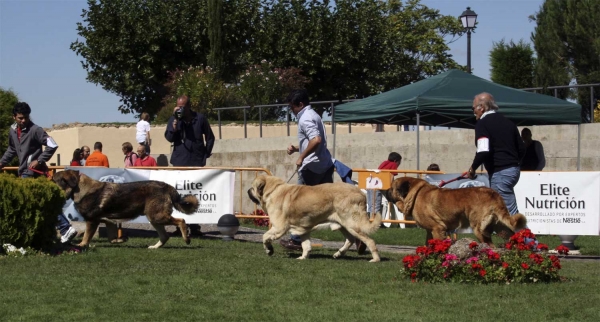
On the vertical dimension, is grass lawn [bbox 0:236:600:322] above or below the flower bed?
below

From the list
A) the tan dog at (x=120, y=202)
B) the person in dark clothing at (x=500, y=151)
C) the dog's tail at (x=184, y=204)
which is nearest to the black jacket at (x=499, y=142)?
the person in dark clothing at (x=500, y=151)

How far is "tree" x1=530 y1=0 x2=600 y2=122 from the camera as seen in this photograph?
36.9m

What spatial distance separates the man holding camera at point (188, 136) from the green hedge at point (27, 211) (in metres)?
3.79

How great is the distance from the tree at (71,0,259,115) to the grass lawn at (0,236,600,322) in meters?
32.4

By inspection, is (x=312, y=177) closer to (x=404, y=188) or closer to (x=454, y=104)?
(x=404, y=188)

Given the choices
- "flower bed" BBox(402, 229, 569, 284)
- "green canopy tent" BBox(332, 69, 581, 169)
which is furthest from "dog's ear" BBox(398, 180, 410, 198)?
"green canopy tent" BBox(332, 69, 581, 169)

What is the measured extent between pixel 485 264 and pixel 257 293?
7.46 feet

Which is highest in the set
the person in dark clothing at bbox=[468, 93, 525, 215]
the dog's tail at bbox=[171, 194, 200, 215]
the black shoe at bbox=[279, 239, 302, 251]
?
the person in dark clothing at bbox=[468, 93, 525, 215]

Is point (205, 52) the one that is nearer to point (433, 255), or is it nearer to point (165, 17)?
point (165, 17)

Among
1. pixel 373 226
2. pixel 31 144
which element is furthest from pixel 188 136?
pixel 373 226

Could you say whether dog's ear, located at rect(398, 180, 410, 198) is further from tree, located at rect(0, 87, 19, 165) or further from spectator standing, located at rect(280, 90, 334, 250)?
tree, located at rect(0, 87, 19, 165)

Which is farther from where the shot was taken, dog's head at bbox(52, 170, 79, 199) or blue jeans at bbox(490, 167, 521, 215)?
dog's head at bbox(52, 170, 79, 199)

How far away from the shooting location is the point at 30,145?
12.7 meters

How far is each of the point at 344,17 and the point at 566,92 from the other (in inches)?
635
